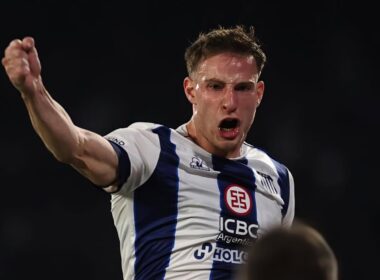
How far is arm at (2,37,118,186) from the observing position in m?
2.26

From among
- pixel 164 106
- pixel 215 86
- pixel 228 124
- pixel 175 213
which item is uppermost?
pixel 164 106

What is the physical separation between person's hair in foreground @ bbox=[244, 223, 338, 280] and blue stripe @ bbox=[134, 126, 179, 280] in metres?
1.59

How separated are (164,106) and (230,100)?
2754 millimetres

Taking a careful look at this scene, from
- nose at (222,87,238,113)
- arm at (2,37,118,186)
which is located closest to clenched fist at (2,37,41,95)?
arm at (2,37,118,186)

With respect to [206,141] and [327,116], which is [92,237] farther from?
[206,141]

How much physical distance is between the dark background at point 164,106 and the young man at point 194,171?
7.90ft

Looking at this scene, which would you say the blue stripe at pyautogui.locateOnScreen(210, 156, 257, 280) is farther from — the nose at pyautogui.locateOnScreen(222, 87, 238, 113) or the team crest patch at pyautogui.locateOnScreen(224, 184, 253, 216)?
the nose at pyautogui.locateOnScreen(222, 87, 238, 113)

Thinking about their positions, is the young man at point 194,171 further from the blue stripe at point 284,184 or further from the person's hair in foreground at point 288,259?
the person's hair in foreground at point 288,259

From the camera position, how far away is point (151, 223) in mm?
2844

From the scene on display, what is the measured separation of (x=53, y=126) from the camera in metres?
2.37

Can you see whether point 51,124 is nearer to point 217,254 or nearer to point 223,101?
point 217,254

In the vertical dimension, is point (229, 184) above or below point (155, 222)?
above

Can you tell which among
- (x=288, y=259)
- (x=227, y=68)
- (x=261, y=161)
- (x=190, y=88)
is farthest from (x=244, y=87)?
(x=288, y=259)

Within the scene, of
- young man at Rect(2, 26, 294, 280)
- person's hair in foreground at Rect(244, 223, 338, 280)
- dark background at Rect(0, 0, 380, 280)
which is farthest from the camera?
dark background at Rect(0, 0, 380, 280)
